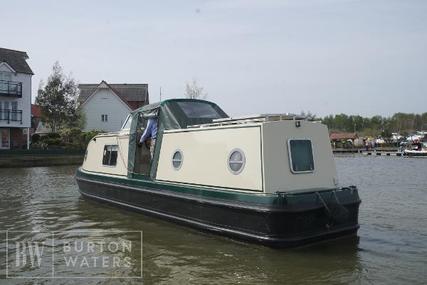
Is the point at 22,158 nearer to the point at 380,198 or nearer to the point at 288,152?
the point at 380,198

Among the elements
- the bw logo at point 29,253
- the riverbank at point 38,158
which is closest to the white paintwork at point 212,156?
the bw logo at point 29,253

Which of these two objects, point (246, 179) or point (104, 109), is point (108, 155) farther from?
point (104, 109)

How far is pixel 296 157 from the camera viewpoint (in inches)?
360

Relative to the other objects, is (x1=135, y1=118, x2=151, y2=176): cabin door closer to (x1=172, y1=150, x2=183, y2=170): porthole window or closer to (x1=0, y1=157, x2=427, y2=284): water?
(x1=0, y1=157, x2=427, y2=284): water

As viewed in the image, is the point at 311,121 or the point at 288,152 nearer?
the point at 288,152

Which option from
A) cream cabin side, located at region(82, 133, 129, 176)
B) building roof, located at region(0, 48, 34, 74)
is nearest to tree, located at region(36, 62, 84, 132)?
building roof, located at region(0, 48, 34, 74)

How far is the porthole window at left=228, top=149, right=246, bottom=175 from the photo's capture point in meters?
9.04

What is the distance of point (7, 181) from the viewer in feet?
71.9

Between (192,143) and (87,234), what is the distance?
117 inches

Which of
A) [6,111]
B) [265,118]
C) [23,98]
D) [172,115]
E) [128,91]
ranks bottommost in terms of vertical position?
[265,118]

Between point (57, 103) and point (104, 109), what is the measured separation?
791 cm

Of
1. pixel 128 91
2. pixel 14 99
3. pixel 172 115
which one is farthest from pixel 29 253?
pixel 128 91

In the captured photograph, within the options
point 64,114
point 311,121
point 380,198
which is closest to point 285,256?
point 311,121

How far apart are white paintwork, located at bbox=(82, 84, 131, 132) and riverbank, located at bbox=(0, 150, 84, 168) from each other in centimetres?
1769
